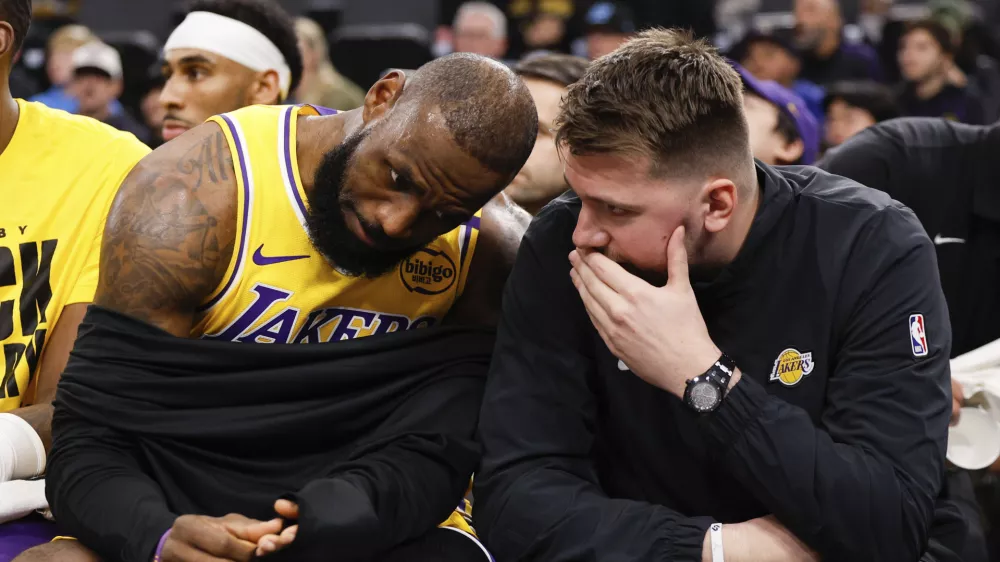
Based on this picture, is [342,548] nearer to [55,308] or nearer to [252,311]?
[252,311]

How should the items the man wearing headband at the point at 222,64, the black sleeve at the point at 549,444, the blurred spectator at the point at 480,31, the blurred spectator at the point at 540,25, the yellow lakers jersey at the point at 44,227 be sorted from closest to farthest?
the black sleeve at the point at 549,444
the yellow lakers jersey at the point at 44,227
the man wearing headband at the point at 222,64
the blurred spectator at the point at 480,31
the blurred spectator at the point at 540,25

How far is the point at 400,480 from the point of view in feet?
7.63

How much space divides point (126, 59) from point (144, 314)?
7262 mm

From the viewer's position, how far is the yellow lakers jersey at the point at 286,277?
2430mm

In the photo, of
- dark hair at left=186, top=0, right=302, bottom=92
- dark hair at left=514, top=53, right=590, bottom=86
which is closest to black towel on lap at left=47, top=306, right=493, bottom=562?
dark hair at left=514, top=53, right=590, bottom=86

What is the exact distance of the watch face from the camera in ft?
6.93

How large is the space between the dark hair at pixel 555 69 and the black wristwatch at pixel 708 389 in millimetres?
1658

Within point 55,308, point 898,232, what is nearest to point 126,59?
point 55,308

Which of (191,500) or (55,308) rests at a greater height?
(55,308)

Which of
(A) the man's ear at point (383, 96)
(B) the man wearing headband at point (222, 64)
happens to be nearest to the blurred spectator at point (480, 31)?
(B) the man wearing headband at point (222, 64)

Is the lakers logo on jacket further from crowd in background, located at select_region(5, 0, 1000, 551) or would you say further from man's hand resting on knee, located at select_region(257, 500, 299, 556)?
crowd in background, located at select_region(5, 0, 1000, 551)

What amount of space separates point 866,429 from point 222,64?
2.84m

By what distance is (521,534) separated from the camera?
227 centimetres

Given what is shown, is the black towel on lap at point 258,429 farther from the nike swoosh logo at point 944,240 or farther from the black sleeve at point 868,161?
the nike swoosh logo at point 944,240
